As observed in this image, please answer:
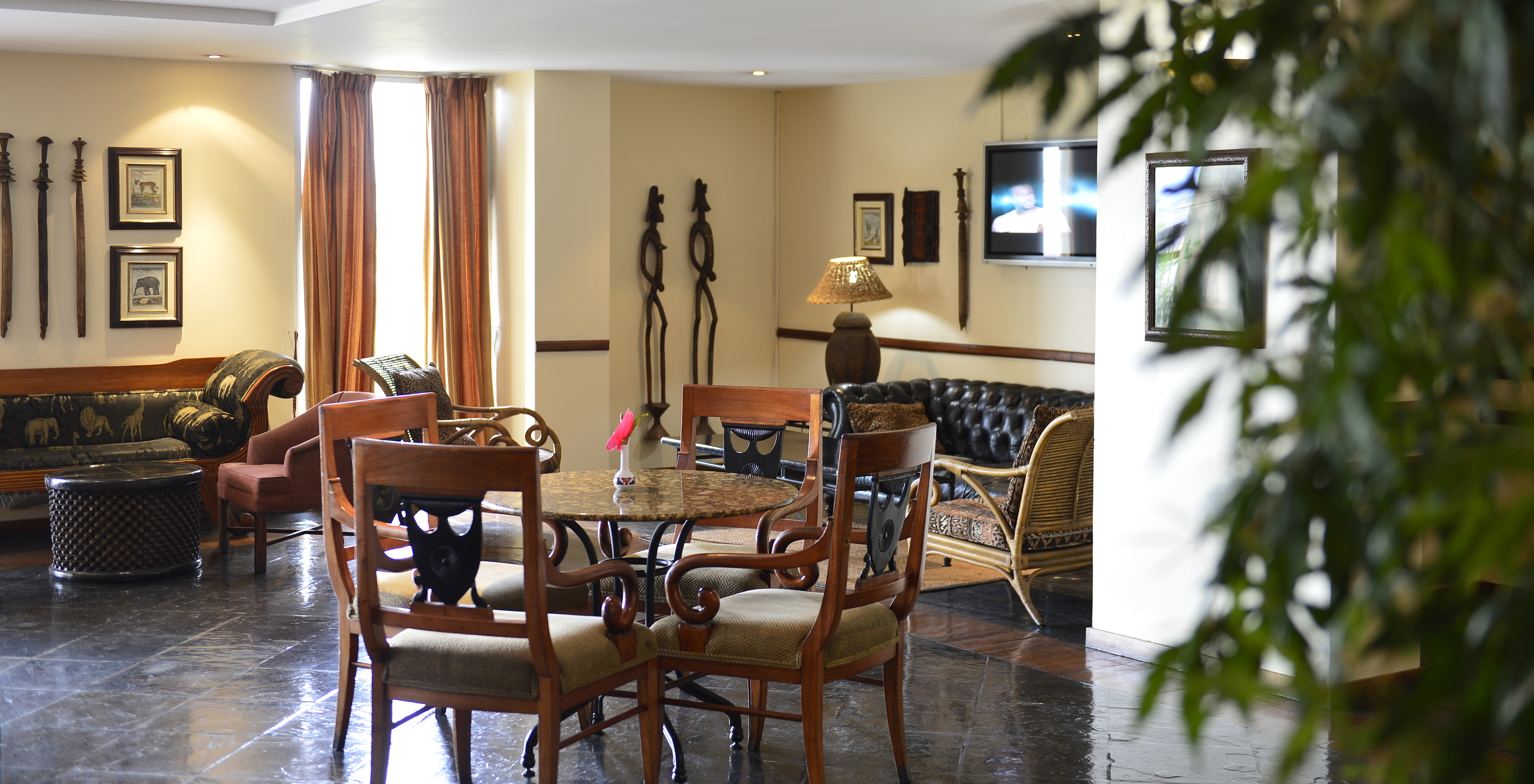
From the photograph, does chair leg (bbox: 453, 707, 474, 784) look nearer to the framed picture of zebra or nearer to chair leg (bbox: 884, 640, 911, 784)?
chair leg (bbox: 884, 640, 911, 784)

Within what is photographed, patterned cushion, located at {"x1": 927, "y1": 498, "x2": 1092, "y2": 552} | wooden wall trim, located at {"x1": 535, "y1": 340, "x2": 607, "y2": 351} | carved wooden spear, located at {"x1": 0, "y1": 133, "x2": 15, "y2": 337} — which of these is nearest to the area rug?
patterned cushion, located at {"x1": 927, "y1": 498, "x2": 1092, "y2": 552}

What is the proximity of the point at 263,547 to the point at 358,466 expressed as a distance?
11.8ft

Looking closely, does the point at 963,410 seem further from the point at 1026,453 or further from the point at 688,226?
the point at 688,226

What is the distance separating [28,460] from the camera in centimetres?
690

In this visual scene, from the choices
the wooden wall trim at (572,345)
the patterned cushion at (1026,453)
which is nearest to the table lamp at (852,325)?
the wooden wall trim at (572,345)

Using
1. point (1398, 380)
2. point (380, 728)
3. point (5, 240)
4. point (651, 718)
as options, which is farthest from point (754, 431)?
point (5, 240)

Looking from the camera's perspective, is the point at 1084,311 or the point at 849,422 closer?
the point at 849,422

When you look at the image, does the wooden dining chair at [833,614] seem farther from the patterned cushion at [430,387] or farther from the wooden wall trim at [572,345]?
the wooden wall trim at [572,345]

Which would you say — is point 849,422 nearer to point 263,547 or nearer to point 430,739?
point 263,547

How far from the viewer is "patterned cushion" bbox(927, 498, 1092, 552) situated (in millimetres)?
5480

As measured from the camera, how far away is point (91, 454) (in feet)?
23.3

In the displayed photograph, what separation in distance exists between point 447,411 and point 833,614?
15.4 feet

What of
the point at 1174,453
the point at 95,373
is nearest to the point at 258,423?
the point at 95,373

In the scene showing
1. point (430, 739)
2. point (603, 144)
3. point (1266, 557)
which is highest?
point (603, 144)
